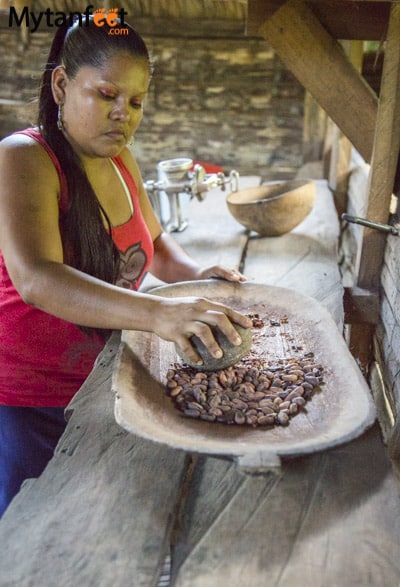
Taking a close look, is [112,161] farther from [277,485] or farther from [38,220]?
[277,485]

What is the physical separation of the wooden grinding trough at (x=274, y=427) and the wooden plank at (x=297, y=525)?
0.08 m

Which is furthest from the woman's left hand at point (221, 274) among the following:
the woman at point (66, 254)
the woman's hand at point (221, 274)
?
the woman at point (66, 254)

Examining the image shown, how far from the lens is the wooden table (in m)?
0.92

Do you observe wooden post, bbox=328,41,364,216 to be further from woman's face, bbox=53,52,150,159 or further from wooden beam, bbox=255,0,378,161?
woman's face, bbox=53,52,150,159

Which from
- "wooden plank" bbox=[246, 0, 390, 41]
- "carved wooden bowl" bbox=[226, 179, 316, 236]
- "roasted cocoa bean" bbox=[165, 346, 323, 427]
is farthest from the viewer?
"carved wooden bowl" bbox=[226, 179, 316, 236]

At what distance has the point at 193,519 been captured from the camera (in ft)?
3.43

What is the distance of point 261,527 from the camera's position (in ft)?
3.32

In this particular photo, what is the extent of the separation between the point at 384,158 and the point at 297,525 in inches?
63.5

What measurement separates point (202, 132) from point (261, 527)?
525cm

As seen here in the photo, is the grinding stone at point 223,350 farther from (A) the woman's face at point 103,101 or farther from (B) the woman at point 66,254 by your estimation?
(A) the woman's face at point 103,101

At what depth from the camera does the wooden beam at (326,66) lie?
238 centimetres

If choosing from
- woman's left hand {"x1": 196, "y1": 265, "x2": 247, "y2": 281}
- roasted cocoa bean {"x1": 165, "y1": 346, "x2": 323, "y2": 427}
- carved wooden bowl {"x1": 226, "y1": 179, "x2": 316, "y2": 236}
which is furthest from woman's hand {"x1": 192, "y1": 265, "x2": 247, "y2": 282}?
carved wooden bowl {"x1": 226, "y1": 179, "x2": 316, "y2": 236}

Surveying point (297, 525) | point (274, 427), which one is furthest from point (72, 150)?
point (297, 525)

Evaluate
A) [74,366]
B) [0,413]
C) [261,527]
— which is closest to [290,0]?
[74,366]
